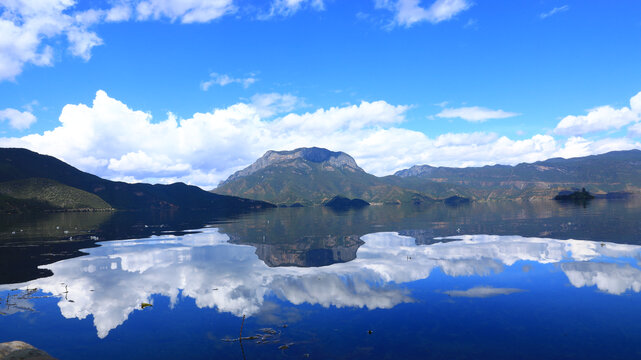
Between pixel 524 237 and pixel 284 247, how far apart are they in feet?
163

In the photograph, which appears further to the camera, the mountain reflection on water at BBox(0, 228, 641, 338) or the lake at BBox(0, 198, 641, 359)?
the mountain reflection on water at BBox(0, 228, 641, 338)

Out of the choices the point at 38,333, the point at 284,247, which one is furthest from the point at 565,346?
the point at 284,247

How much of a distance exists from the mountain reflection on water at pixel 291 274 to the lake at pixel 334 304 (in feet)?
0.74

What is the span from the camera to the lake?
21627mm

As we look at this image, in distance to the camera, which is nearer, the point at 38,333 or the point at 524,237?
the point at 38,333

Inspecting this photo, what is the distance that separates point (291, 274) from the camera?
41875mm

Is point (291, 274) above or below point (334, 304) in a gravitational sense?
above

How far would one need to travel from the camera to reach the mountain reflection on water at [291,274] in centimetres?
3177

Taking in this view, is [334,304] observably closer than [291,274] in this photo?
Yes

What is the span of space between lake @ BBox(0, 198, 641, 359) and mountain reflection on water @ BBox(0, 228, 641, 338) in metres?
0.23

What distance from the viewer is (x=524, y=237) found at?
69312 mm

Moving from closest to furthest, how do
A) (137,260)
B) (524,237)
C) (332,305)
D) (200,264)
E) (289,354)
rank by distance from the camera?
(289,354)
(332,305)
(200,264)
(137,260)
(524,237)

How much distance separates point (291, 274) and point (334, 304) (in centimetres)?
1260

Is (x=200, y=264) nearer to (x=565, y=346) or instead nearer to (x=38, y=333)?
(x=38, y=333)
